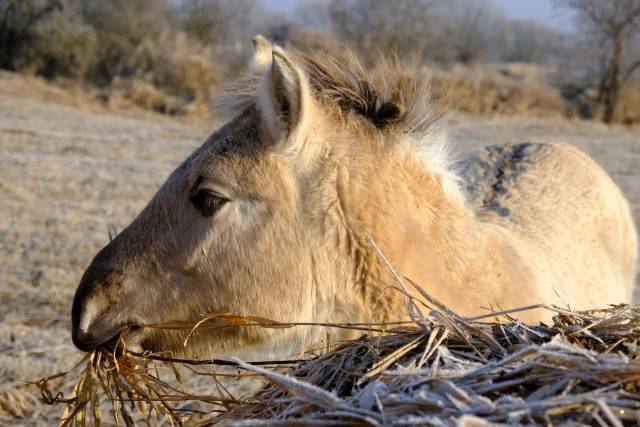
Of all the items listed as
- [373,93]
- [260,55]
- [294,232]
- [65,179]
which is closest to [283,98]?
[373,93]

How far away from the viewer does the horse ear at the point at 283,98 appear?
8.20 ft

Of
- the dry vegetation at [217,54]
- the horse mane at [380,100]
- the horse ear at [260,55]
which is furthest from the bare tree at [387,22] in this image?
the horse mane at [380,100]

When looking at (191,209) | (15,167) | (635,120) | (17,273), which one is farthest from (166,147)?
(635,120)

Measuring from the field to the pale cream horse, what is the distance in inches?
31.0

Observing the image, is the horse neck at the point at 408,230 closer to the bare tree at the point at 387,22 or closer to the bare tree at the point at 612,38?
the bare tree at the point at 612,38

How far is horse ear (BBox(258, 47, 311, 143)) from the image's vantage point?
2498 mm

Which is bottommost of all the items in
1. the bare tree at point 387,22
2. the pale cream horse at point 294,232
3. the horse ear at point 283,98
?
the pale cream horse at point 294,232

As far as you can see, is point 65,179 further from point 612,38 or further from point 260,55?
point 612,38

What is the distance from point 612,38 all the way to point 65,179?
2278 centimetres

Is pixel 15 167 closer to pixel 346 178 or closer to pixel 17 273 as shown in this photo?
pixel 17 273

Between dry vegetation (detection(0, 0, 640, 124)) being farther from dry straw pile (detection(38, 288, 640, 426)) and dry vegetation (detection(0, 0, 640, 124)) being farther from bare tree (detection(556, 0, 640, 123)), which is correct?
dry straw pile (detection(38, 288, 640, 426))

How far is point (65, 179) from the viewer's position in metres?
10.0

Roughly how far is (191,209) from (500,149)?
3244mm

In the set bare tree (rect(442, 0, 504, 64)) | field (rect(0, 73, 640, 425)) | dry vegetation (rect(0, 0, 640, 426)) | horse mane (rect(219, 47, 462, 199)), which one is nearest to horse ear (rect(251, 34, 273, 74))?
horse mane (rect(219, 47, 462, 199))
